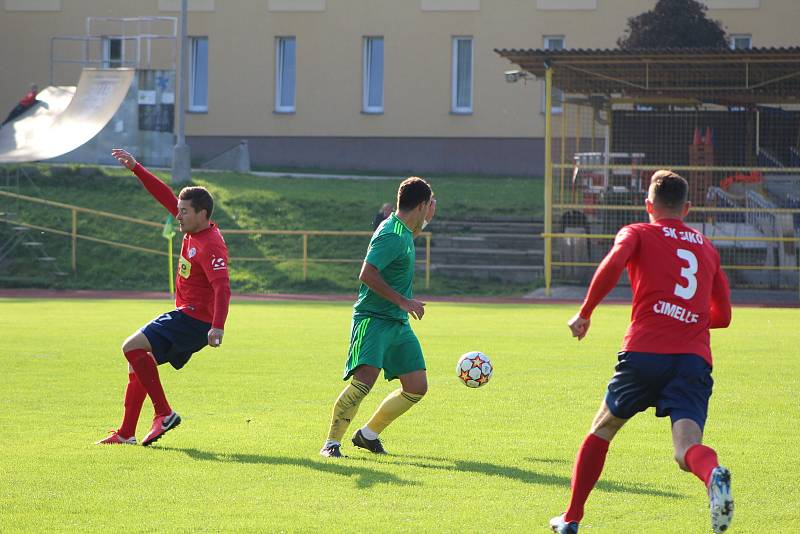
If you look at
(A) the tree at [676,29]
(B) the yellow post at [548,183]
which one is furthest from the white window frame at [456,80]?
(B) the yellow post at [548,183]

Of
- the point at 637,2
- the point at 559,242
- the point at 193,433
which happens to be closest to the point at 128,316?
the point at 559,242

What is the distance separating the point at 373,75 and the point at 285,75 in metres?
3.19

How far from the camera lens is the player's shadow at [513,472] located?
7.77 metres

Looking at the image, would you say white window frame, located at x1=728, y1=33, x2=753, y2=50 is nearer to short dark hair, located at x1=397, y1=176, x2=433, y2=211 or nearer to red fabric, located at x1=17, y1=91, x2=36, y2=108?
red fabric, located at x1=17, y1=91, x2=36, y2=108

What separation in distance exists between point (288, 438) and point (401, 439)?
87cm

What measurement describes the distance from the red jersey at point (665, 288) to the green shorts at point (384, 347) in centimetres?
268

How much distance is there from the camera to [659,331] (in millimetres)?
6340

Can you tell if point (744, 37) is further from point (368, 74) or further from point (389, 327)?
point (389, 327)

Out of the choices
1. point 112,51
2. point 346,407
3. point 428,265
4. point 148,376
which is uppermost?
point 112,51

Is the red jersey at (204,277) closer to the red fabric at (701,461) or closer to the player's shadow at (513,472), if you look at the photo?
the player's shadow at (513,472)

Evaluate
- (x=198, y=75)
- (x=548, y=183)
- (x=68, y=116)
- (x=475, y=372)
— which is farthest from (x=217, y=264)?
(x=198, y=75)

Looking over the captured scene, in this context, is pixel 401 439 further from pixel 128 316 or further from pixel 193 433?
pixel 128 316

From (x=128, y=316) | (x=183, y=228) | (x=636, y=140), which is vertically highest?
(x=636, y=140)

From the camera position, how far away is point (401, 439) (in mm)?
9727
